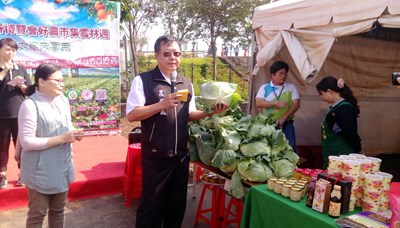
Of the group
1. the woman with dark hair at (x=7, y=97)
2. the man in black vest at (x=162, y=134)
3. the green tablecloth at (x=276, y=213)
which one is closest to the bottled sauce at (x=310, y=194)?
the green tablecloth at (x=276, y=213)

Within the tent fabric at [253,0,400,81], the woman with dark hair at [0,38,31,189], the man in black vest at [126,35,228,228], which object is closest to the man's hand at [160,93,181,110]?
the man in black vest at [126,35,228,228]

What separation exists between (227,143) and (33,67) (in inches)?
188

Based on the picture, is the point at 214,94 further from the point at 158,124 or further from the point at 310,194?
the point at 310,194

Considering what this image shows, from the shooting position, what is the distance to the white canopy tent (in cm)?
321

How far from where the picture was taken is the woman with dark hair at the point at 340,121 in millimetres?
2939

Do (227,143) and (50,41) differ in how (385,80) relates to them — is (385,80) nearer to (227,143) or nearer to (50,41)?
(227,143)

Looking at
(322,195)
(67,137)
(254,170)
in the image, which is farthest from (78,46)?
(322,195)

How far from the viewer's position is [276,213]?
6.91 ft

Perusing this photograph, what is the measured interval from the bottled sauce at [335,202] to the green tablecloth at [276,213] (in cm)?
4

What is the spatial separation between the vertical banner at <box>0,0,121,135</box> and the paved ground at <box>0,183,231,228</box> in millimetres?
2789

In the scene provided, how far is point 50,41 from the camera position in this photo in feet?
19.7

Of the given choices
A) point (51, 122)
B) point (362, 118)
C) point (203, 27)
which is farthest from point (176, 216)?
point (203, 27)

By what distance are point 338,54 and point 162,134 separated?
3761mm

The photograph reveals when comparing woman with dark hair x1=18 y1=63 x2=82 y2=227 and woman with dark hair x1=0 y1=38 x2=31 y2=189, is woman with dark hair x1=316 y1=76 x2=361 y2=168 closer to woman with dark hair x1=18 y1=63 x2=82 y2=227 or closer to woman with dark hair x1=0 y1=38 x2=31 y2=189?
woman with dark hair x1=18 y1=63 x2=82 y2=227
